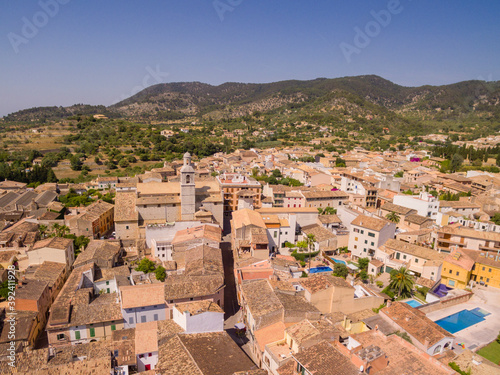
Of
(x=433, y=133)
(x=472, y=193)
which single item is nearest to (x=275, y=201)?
(x=472, y=193)

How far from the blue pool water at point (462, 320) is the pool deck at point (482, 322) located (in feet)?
0.79

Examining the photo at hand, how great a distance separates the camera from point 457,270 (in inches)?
1085

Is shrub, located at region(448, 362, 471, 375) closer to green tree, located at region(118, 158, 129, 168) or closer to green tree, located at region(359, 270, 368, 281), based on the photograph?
green tree, located at region(359, 270, 368, 281)

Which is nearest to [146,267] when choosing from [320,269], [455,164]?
[320,269]

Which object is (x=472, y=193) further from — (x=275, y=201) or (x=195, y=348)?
(x=195, y=348)

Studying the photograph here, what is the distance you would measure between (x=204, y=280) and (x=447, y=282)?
21.7 meters

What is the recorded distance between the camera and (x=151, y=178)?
2041 inches

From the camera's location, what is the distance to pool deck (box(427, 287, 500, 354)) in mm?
21969

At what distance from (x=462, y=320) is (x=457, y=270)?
4.80 meters

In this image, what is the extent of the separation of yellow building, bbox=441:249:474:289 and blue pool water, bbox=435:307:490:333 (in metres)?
2.85

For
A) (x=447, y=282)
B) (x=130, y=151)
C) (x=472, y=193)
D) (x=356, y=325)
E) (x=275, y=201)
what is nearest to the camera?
(x=356, y=325)

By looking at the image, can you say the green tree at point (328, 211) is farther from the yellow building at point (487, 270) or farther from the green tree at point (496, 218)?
the green tree at point (496, 218)

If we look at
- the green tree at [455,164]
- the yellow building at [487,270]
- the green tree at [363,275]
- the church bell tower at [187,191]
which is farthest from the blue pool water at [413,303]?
the green tree at [455,164]

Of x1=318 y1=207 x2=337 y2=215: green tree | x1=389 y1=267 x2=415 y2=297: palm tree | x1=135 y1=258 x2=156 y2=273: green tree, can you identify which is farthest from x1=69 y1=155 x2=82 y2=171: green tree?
x1=389 y1=267 x2=415 y2=297: palm tree
